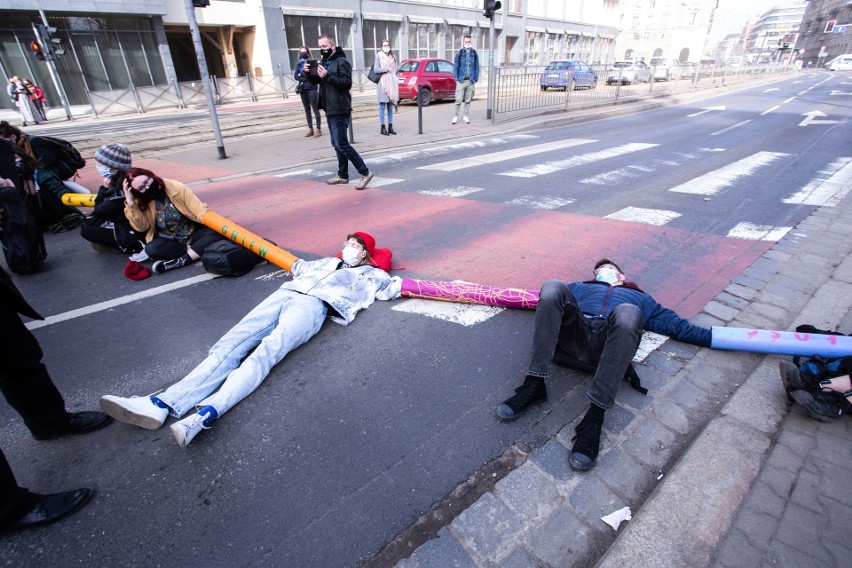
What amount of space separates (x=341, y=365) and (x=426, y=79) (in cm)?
1873

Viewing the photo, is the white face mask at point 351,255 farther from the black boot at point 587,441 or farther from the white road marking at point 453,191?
the white road marking at point 453,191

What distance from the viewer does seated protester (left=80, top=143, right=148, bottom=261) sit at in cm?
486

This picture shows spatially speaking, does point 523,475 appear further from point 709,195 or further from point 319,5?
point 319,5

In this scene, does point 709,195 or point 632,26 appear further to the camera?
point 632,26

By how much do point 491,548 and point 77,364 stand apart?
3255mm

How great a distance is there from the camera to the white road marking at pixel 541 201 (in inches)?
272

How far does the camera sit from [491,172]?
9.09 m

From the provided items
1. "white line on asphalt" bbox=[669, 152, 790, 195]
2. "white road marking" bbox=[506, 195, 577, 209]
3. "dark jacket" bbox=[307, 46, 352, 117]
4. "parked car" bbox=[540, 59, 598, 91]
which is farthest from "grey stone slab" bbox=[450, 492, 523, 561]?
"parked car" bbox=[540, 59, 598, 91]

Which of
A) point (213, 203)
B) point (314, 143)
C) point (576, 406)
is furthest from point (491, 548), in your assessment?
point (314, 143)

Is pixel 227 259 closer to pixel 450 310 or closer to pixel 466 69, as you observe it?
pixel 450 310

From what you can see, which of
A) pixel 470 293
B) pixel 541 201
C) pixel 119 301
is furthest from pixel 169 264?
pixel 541 201

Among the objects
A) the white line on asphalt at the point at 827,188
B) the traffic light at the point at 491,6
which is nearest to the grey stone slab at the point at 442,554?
the white line on asphalt at the point at 827,188

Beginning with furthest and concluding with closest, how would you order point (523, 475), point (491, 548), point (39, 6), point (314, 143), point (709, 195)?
1. point (39, 6)
2. point (314, 143)
3. point (709, 195)
4. point (523, 475)
5. point (491, 548)

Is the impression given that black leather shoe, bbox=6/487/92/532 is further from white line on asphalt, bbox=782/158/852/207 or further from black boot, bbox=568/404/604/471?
white line on asphalt, bbox=782/158/852/207
